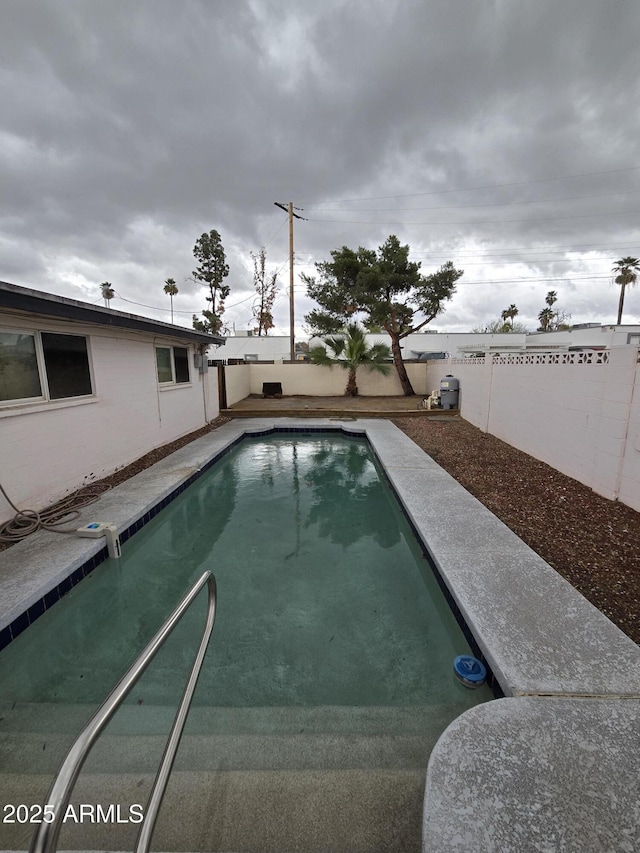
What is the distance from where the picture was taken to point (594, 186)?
16172mm

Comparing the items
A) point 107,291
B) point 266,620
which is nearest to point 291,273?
point 266,620

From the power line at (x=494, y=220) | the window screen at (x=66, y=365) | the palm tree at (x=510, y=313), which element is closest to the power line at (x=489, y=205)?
the power line at (x=494, y=220)

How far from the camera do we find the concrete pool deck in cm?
122

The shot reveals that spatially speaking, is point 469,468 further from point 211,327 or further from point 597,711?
point 211,327

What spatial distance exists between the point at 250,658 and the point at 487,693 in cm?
148

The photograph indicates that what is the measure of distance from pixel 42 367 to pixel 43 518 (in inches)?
68.2

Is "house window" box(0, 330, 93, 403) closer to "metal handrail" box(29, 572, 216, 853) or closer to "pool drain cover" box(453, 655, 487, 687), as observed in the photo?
"metal handrail" box(29, 572, 216, 853)

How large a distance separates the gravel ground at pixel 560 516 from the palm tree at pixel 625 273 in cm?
4001

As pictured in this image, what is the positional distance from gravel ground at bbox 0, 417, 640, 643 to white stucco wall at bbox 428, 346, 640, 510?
225mm

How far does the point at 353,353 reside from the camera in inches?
537

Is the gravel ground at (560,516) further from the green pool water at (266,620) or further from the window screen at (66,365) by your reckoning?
the window screen at (66,365)

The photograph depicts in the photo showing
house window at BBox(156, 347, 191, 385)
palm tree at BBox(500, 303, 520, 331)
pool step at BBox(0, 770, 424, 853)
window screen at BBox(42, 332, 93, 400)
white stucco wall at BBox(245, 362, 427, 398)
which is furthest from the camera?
palm tree at BBox(500, 303, 520, 331)

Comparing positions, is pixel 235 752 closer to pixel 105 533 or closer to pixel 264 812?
pixel 264 812

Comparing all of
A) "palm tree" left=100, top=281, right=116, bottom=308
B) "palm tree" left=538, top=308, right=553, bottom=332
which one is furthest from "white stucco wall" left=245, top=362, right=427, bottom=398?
"palm tree" left=100, top=281, right=116, bottom=308
